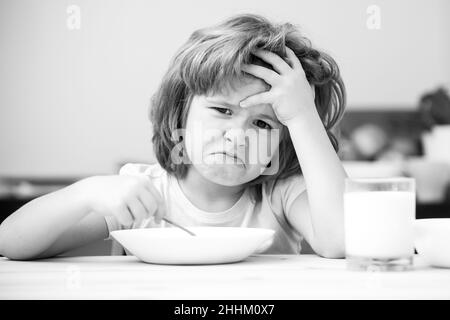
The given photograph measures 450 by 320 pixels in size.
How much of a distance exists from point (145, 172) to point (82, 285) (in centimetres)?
74

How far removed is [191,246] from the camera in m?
0.79

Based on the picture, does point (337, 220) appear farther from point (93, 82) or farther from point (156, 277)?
point (93, 82)

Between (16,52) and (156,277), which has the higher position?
(16,52)

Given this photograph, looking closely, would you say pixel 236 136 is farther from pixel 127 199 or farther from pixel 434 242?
pixel 434 242

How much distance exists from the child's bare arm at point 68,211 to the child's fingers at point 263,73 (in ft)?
1.00

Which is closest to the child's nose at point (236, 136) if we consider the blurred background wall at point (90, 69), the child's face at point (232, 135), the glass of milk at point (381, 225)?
the child's face at point (232, 135)

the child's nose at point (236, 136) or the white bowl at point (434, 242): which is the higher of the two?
the child's nose at point (236, 136)

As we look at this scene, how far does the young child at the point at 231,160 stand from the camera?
3.02 feet

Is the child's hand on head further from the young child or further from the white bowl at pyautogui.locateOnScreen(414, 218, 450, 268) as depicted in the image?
the white bowl at pyautogui.locateOnScreen(414, 218, 450, 268)

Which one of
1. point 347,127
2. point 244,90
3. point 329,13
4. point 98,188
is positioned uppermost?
point 329,13

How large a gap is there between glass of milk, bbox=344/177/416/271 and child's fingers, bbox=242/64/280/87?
0.36m

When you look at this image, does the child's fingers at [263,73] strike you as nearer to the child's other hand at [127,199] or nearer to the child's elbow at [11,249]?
the child's other hand at [127,199]
